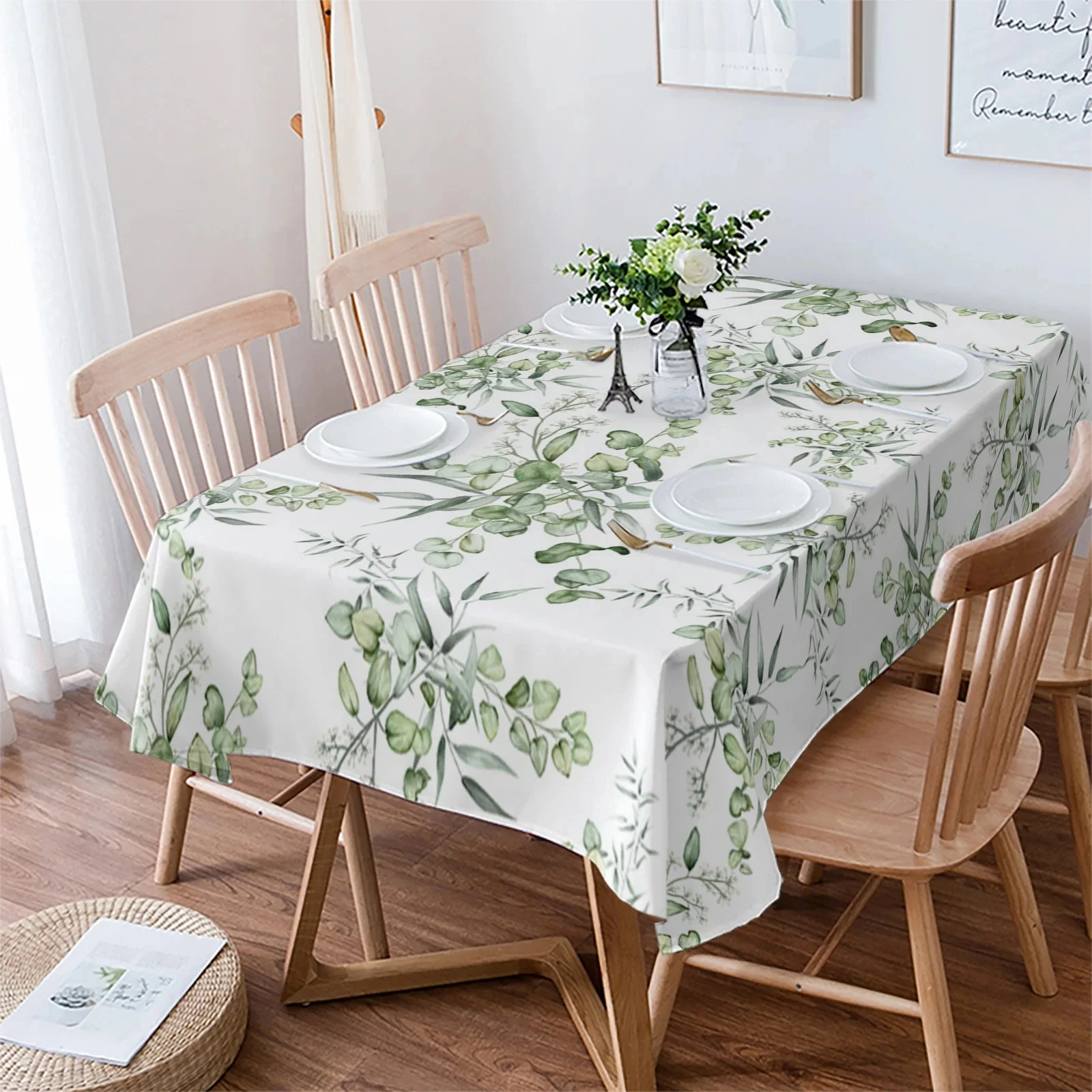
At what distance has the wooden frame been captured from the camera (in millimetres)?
2023

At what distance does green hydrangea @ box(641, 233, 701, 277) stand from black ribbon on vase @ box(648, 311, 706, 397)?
0.07 metres

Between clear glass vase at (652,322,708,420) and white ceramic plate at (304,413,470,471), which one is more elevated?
clear glass vase at (652,322,708,420)

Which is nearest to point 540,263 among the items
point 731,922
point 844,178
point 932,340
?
point 844,178

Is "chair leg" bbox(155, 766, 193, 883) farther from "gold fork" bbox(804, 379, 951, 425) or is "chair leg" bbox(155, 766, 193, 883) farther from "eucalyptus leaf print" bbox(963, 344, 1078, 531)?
"eucalyptus leaf print" bbox(963, 344, 1078, 531)

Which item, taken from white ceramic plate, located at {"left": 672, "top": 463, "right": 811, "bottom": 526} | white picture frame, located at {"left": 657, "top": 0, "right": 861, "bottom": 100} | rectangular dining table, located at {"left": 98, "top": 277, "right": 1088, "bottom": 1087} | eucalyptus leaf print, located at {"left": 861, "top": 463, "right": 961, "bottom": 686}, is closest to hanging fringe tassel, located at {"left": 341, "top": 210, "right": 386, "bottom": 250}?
white picture frame, located at {"left": 657, "top": 0, "right": 861, "bottom": 100}

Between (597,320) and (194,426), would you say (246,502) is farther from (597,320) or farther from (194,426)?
(597,320)

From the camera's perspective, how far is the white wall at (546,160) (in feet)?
8.77

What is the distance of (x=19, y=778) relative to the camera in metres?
2.72

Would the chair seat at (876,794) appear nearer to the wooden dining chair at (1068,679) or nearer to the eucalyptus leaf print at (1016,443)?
the wooden dining chair at (1068,679)

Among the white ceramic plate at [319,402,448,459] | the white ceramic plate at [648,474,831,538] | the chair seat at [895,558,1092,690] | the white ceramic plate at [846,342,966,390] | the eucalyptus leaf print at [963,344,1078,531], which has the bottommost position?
the chair seat at [895,558,1092,690]

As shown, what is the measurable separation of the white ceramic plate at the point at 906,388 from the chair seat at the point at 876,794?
45cm

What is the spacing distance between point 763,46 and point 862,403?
0.93 metres

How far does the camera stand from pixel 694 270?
1.98 meters

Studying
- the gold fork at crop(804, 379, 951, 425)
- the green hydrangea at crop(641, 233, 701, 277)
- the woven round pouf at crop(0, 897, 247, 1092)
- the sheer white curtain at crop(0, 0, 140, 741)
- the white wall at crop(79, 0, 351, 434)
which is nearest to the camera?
the woven round pouf at crop(0, 897, 247, 1092)
